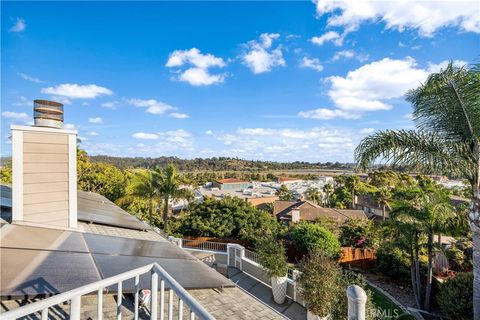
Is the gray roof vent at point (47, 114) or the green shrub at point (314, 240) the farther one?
the green shrub at point (314, 240)

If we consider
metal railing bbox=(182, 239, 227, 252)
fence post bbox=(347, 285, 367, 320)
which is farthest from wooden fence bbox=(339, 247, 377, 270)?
fence post bbox=(347, 285, 367, 320)

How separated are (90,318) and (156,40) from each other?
16977mm

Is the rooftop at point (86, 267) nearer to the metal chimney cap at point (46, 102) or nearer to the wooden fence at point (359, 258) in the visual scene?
the metal chimney cap at point (46, 102)

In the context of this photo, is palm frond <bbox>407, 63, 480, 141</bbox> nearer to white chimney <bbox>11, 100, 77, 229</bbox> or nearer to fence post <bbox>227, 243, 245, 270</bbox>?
white chimney <bbox>11, 100, 77, 229</bbox>

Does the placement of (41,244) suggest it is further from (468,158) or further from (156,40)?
(156,40)

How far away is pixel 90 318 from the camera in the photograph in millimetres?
2756

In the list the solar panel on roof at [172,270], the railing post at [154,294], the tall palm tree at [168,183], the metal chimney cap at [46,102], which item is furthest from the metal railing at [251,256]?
the railing post at [154,294]

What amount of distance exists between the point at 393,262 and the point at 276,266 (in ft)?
22.0

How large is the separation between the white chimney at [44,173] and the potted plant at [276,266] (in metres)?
7.09

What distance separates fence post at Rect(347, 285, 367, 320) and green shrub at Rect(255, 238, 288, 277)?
8.52 meters

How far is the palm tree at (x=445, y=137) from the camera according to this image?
6.93 metres

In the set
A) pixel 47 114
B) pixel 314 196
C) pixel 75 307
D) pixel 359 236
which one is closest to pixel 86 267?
pixel 75 307

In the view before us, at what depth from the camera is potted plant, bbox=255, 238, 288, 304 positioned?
1013 cm

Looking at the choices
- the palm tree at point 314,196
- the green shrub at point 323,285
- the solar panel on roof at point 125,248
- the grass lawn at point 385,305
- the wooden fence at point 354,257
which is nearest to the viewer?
the solar panel on roof at point 125,248
